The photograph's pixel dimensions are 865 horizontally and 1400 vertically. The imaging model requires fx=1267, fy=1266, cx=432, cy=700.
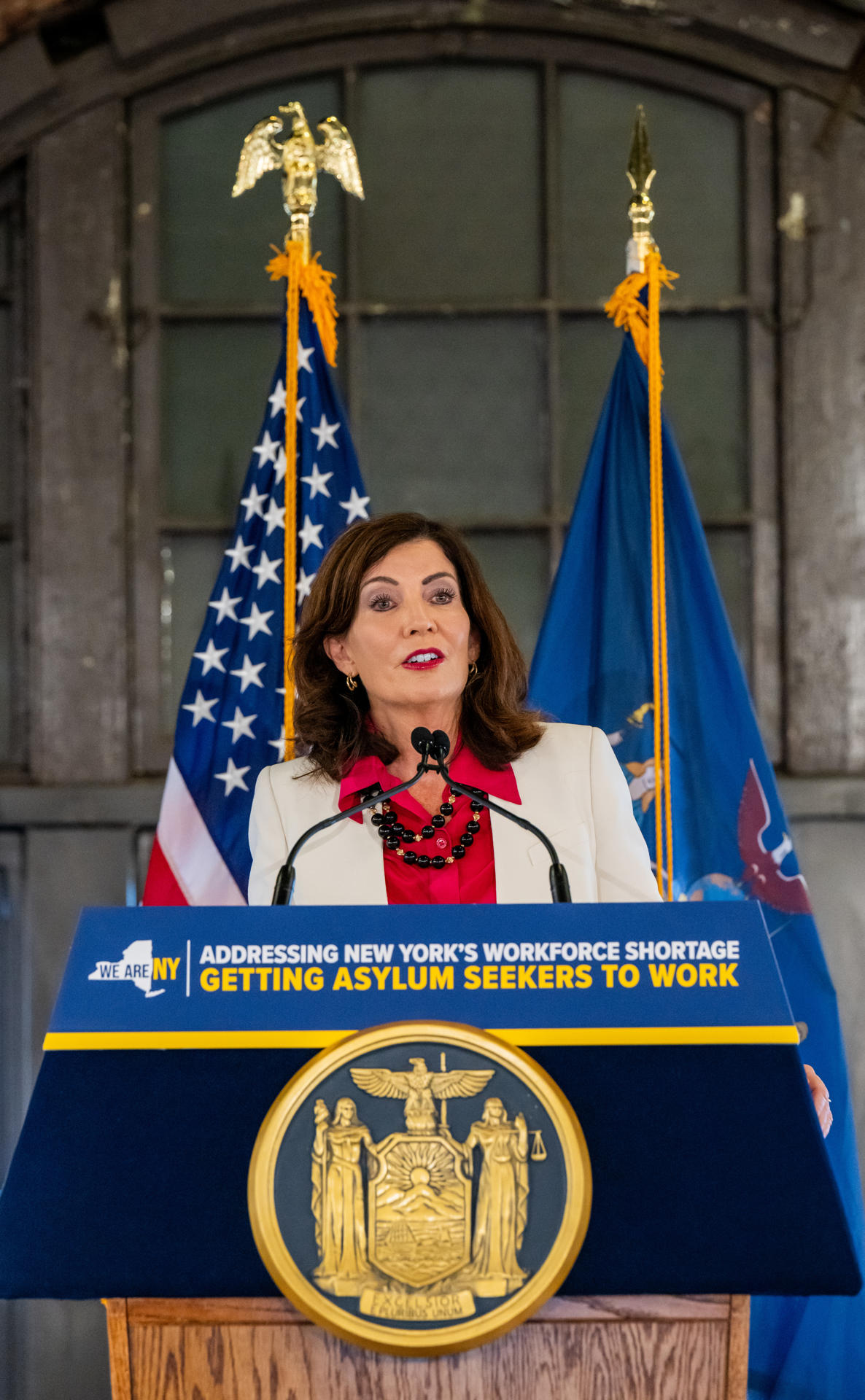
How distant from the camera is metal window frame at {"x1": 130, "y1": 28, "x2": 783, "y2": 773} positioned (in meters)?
3.16

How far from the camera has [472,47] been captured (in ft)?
10.6

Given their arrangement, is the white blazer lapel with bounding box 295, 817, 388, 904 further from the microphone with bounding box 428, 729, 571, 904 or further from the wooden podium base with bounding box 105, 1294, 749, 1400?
the wooden podium base with bounding box 105, 1294, 749, 1400

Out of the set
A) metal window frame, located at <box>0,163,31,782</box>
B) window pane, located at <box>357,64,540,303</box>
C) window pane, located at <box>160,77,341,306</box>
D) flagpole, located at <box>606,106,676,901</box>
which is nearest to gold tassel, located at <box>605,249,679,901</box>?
flagpole, located at <box>606,106,676,901</box>

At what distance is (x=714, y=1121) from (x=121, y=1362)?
51 centimetres

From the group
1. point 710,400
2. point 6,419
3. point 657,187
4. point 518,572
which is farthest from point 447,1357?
point 657,187

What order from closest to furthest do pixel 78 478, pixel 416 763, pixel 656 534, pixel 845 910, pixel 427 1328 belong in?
pixel 427 1328
pixel 416 763
pixel 656 534
pixel 845 910
pixel 78 478

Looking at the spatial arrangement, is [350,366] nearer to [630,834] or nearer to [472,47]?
[472,47]

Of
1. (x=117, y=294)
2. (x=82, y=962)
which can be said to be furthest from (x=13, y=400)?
(x=82, y=962)

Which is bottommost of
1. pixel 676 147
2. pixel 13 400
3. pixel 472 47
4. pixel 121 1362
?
pixel 121 1362

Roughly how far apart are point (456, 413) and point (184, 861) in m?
1.41

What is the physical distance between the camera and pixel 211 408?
10.6ft

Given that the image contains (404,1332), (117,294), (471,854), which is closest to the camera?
(404,1332)

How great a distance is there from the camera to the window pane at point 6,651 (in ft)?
10.6

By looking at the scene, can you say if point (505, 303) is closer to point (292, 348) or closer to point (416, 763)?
point (292, 348)
